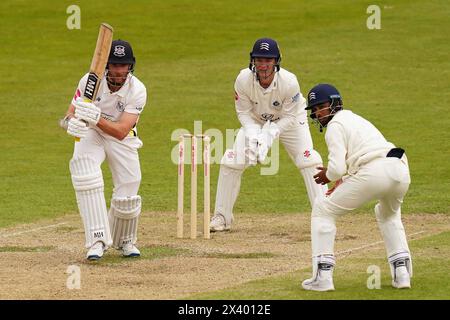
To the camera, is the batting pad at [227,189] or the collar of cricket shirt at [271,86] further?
the batting pad at [227,189]

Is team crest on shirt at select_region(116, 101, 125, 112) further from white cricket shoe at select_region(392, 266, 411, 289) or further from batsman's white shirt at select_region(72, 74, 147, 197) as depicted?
white cricket shoe at select_region(392, 266, 411, 289)

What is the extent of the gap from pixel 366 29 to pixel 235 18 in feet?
9.76

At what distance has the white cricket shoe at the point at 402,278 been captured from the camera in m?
8.23

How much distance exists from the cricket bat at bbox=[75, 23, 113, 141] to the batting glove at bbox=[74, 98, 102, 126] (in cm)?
13

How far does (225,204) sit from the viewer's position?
1178 cm

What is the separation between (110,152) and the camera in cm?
988

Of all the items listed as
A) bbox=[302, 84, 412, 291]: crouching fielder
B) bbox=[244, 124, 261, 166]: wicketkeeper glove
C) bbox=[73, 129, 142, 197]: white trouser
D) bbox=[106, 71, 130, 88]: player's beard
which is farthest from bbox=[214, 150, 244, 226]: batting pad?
bbox=[302, 84, 412, 291]: crouching fielder

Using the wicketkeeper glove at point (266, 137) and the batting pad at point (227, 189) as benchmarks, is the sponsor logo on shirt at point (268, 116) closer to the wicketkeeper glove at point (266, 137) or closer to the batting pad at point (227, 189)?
the wicketkeeper glove at point (266, 137)

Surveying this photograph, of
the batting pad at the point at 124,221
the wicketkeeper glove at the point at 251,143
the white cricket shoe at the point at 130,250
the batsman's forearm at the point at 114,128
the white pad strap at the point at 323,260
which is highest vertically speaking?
the wicketkeeper glove at the point at 251,143

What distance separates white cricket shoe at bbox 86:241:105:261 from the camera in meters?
9.59

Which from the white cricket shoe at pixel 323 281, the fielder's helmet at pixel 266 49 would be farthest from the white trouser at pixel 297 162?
the white cricket shoe at pixel 323 281

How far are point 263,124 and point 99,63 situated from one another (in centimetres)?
273

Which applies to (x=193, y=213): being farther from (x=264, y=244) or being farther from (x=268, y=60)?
(x=268, y=60)

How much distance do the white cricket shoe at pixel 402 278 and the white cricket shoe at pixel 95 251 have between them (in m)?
2.64
